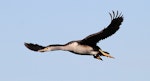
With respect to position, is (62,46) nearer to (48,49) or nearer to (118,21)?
(48,49)

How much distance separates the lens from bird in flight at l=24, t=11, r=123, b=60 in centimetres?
2308

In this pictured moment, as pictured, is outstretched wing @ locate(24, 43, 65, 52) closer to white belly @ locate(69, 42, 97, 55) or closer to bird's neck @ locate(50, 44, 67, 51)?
bird's neck @ locate(50, 44, 67, 51)

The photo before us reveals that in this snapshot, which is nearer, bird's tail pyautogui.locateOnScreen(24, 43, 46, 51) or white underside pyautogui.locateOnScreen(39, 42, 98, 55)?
white underside pyautogui.locateOnScreen(39, 42, 98, 55)

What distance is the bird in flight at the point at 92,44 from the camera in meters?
23.1

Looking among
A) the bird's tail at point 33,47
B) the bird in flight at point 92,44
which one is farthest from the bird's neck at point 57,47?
the bird's tail at point 33,47

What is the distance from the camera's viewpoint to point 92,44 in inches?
940

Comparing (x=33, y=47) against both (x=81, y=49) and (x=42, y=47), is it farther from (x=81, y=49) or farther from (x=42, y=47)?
(x=81, y=49)

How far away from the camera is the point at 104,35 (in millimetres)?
23562

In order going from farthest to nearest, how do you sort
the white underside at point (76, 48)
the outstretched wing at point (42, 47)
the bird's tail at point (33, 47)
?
the bird's tail at point (33, 47) → the outstretched wing at point (42, 47) → the white underside at point (76, 48)

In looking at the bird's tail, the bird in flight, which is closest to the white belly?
the bird in flight

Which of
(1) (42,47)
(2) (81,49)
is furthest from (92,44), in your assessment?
(1) (42,47)

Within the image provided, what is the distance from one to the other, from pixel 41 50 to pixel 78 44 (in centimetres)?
176

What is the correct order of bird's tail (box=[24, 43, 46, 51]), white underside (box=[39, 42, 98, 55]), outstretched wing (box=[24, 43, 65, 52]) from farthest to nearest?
bird's tail (box=[24, 43, 46, 51]), outstretched wing (box=[24, 43, 65, 52]), white underside (box=[39, 42, 98, 55])

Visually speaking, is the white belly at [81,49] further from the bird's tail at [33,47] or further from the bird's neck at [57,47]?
the bird's tail at [33,47]
